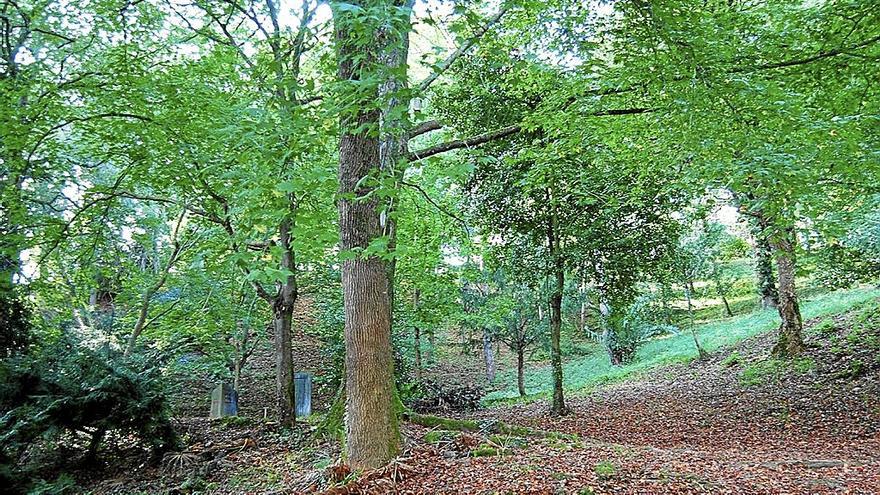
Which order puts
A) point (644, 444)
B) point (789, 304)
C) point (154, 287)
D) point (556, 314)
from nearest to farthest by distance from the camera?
point (644, 444)
point (556, 314)
point (154, 287)
point (789, 304)

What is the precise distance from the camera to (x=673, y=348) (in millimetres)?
16500

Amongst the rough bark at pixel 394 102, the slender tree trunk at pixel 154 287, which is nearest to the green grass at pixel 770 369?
the rough bark at pixel 394 102

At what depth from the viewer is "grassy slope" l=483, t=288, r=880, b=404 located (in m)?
13.8

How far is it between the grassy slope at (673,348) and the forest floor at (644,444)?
1.80 metres

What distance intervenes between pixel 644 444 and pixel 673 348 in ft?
34.7

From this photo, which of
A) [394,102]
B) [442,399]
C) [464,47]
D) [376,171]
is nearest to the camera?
[376,171]

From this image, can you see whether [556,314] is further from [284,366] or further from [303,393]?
[303,393]

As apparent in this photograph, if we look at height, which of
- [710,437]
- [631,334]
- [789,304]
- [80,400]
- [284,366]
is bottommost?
[710,437]

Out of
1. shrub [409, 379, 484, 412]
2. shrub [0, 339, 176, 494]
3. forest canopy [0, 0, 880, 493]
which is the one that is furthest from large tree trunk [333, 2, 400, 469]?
shrub [409, 379, 484, 412]

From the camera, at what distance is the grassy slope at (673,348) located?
45.1ft

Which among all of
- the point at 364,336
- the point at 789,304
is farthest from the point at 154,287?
the point at 789,304

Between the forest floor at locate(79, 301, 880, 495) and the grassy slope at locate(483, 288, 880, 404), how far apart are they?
180 cm

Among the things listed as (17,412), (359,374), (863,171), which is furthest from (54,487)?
(863,171)

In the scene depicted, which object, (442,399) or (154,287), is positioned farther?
(442,399)
